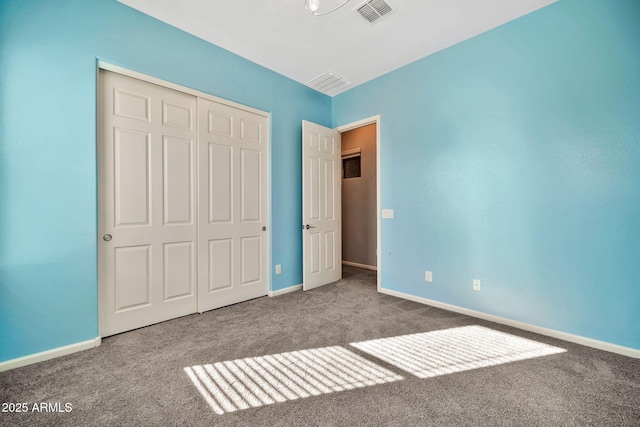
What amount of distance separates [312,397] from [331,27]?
3189 millimetres

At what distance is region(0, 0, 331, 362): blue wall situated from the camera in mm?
1828

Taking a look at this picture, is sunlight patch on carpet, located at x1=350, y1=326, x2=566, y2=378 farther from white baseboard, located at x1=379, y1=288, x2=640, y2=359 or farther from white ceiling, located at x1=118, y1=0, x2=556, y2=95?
white ceiling, located at x1=118, y1=0, x2=556, y2=95

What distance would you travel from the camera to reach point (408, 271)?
331cm

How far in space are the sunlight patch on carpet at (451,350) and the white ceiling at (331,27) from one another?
2989 mm

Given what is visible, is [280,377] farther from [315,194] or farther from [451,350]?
[315,194]

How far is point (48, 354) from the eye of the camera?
6.35 ft

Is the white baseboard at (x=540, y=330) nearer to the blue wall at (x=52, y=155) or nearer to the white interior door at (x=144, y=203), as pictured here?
the white interior door at (x=144, y=203)

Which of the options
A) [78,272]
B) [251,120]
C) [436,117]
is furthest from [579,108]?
[78,272]

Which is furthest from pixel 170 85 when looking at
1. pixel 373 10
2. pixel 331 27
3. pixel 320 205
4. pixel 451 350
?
pixel 451 350

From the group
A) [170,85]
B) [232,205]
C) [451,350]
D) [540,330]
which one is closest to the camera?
[451,350]

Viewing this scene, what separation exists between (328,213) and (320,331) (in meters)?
1.94

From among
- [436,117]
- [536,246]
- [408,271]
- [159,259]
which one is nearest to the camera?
[536,246]

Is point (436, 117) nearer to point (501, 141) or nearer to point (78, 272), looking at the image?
point (501, 141)

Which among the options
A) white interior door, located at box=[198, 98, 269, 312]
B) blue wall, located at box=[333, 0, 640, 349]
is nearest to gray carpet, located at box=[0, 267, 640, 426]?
blue wall, located at box=[333, 0, 640, 349]
